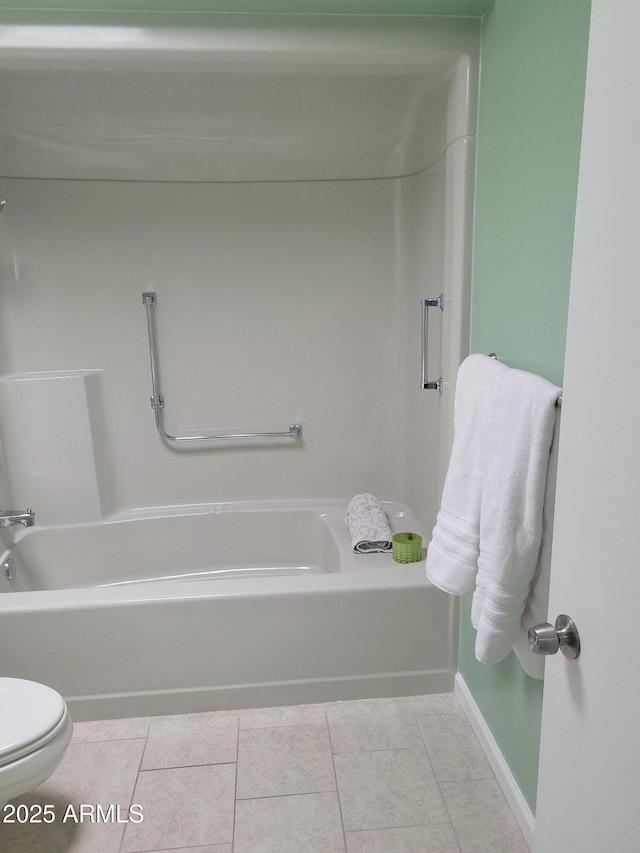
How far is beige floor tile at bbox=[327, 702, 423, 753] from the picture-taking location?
1.90 metres

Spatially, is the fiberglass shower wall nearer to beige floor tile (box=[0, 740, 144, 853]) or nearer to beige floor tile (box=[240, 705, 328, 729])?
beige floor tile (box=[240, 705, 328, 729])

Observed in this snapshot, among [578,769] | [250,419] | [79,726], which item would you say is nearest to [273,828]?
[79,726]

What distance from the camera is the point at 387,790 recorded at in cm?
172

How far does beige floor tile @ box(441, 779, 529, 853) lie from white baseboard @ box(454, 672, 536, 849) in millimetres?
22

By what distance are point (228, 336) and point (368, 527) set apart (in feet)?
3.61

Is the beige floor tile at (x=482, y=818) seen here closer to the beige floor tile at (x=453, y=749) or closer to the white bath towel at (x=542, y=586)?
the beige floor tile at (x=453, y=749)

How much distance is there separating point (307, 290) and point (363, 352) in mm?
387

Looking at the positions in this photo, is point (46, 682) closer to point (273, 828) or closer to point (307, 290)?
point (273, 828)

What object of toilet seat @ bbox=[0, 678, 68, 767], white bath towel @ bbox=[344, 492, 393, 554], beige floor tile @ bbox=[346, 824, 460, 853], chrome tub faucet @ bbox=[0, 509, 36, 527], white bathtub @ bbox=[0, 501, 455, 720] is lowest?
beige floor tile @ bbox=[346, 824, 460, 853]

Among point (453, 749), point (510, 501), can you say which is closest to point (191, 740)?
point (453, 749)

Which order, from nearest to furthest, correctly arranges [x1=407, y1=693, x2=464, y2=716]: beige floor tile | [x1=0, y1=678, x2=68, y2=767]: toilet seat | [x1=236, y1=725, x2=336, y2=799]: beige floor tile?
[x1=0, y1=678, x2=68, y2=767]: toilet seat
[x1=236, y1=725, x2=336, y2=799]: beige floor tile
[x1=407, y1=693, x2=464, y2=716]: beige floor tile

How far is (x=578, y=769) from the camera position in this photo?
815mm

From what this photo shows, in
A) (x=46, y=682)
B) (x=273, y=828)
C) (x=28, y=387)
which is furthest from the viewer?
(x=28, y=387)

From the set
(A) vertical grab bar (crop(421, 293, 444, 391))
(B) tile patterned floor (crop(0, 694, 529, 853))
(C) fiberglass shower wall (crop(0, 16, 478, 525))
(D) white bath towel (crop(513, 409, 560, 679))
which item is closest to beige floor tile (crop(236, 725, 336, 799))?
(B) tile patterned floor (crop(0, 694, 529, 853))
